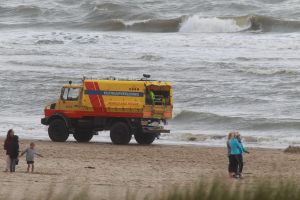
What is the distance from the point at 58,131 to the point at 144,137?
2719 mm

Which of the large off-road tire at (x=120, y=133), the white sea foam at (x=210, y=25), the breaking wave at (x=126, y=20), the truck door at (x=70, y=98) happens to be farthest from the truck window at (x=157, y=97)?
the white sea foam at (x=210, y=25)

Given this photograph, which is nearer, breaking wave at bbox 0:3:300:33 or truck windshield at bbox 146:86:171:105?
truck windshield at bbox 146:86:171:105

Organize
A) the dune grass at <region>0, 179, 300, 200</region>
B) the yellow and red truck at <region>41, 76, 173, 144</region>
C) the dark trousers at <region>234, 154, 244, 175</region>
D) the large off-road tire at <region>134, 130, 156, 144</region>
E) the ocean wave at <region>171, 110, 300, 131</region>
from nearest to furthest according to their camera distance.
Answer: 1. the dune grass at <region>0, 179, 300, 200</region>
2. the dark trousers at <region>234, 154, 244, 175</region>
3. the yellow and red truck at <region>41, 76, 173, 144</region>
4. the large off-road tire at <region>134, 130, 156, 144</region>
5. the ocean wave at <region>171, 110, 300, 131</region>

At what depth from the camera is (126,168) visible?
23.1 metres

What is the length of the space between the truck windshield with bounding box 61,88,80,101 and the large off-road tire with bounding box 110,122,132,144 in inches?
62.2

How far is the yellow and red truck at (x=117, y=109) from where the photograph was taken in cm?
2852

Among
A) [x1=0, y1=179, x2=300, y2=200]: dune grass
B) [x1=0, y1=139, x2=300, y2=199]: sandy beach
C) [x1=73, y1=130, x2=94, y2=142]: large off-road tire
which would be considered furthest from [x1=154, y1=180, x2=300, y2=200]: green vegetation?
[x1=73, y1=130, x2=94, y2=142]: large off-road tire

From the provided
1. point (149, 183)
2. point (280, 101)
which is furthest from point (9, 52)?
point (149, 183)

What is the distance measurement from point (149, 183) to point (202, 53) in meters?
31.0

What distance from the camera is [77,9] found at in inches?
2726

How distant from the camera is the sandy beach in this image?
711 inches

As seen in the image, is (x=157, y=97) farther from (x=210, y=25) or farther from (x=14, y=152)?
(x=210, y=25)

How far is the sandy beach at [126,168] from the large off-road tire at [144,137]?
0.40 meters

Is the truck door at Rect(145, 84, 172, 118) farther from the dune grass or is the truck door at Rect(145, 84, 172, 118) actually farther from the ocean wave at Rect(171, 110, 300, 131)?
the dune grass
